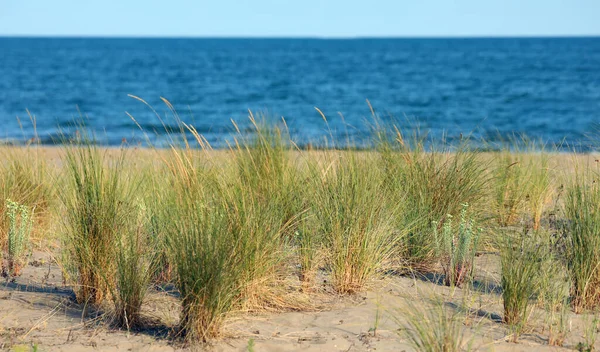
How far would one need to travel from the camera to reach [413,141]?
5398 millimetres

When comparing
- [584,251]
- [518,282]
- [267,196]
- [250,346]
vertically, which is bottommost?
[250,346]

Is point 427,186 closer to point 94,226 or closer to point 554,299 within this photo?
point 554,299

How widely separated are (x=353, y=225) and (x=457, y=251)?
61cm

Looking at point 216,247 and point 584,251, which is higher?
point 584,251

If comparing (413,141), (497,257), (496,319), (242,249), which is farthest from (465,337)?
(413,141)

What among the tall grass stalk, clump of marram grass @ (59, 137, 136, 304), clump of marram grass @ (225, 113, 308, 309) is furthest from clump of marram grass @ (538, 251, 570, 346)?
clump of marram grass @ (59, 137, 136, 304)

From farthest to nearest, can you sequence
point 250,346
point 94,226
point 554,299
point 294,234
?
point 294,234 → point 94,226 → point 554,299 → point 250,346

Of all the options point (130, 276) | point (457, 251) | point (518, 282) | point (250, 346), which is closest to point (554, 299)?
point (518, 282)

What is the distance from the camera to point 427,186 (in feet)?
15.5

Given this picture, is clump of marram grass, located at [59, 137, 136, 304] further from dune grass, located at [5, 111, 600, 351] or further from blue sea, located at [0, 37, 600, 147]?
blue sea, located at [0, 37, 600, 147]

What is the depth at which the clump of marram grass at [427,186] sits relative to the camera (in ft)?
14.7

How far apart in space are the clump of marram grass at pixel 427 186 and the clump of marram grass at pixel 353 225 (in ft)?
0.76

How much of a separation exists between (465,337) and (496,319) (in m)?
0.36

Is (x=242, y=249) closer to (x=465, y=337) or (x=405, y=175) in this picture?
(x=465, y=337)
